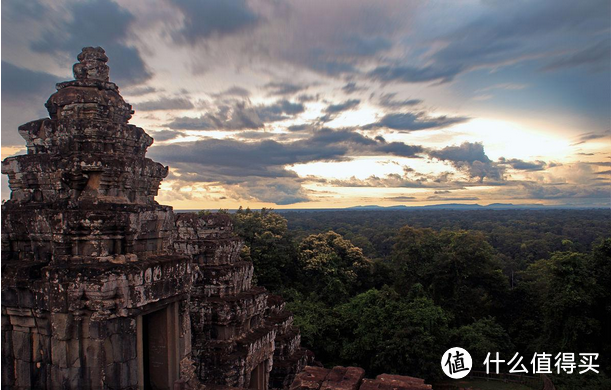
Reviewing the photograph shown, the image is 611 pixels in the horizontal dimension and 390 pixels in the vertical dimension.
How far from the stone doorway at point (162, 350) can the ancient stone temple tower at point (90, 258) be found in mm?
17

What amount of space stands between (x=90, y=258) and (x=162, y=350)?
2.03 metres

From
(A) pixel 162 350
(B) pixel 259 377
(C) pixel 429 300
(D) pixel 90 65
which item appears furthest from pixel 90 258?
(C) pixel 429 300

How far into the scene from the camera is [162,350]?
640 cm

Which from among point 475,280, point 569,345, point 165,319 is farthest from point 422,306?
point 165,319

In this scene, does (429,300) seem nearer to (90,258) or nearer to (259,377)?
(259,377)

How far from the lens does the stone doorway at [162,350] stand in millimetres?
6344

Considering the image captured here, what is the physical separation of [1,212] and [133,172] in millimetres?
2155

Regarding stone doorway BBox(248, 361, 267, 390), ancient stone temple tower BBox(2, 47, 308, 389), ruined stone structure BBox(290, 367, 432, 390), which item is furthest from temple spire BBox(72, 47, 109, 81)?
stone doorway BBox(248, 361, 267, 390)

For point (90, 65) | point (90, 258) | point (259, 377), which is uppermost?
point (90, 65)

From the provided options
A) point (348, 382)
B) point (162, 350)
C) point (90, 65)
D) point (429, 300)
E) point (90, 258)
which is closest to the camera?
point (348, 382)

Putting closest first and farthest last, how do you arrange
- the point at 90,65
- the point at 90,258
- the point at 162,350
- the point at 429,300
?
the point at 90,258
the point at 162,350
the point at 90,65
the point at 429,300

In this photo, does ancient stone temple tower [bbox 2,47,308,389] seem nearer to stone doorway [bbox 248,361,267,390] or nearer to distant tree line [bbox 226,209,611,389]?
stone doorway [bbox 248,361,267,390]

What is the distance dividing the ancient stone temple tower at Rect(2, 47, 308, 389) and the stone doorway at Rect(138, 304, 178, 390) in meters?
0.02

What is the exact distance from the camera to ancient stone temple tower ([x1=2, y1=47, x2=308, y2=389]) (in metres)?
5.25
